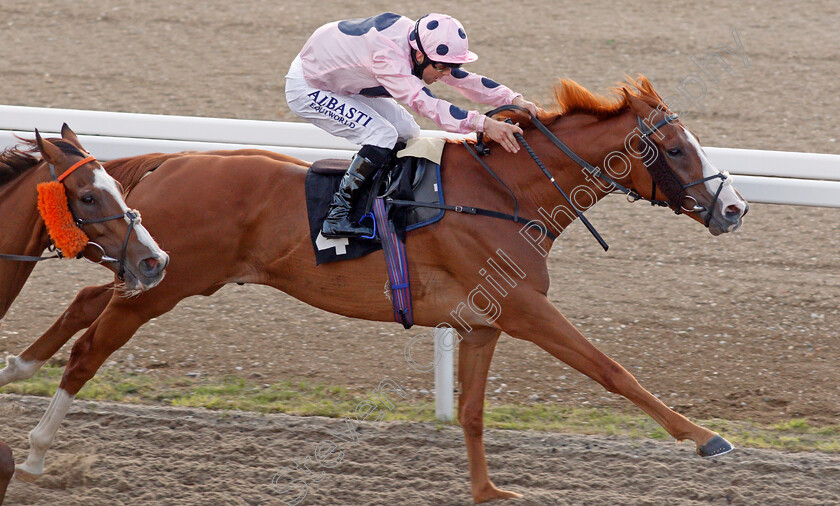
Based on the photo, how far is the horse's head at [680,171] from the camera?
13.5 ft

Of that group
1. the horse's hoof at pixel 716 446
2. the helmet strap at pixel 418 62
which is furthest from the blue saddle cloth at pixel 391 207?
the horse's hoof at pixel 716 446

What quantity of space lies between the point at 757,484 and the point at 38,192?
10.6ft

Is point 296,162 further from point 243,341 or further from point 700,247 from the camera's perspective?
point 700,247

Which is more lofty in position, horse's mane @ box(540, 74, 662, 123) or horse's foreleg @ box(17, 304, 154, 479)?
horse's mane @ box(540, 74, 662, 123)

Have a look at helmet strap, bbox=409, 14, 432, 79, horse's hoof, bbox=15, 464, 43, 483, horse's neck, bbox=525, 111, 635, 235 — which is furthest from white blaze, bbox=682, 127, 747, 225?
horse's hoof, bbox=15, 464, 43, 483

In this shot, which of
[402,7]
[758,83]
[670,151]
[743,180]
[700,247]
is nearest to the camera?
[670,151]

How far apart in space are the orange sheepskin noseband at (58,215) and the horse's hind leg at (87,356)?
0.70 meters

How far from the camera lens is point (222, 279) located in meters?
4.54

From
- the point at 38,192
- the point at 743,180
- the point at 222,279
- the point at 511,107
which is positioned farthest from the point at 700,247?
the point at 38,192

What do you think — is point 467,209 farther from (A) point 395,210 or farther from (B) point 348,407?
(B) point 348,407

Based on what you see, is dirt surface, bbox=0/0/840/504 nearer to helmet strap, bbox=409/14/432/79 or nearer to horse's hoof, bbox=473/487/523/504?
horse's hoof, bbox=473/487/523/504

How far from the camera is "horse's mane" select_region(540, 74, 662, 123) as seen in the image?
4.31 metres

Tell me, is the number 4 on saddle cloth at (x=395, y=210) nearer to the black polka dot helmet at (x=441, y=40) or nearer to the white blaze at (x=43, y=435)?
the black polka dot helmet at (x=441, y=40)

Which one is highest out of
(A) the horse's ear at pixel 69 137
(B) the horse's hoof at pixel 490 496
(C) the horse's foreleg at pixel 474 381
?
(A) the horse's ear at pixel 69 137
